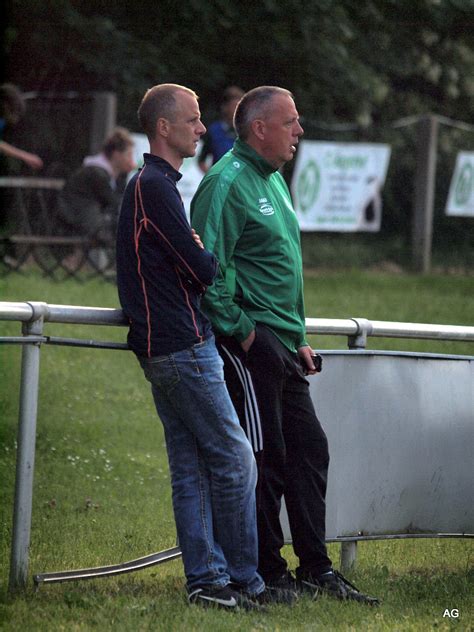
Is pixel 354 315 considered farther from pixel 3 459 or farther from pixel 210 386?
pixel 210 386

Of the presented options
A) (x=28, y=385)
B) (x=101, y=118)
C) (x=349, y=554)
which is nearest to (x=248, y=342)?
(x=28, y=385)

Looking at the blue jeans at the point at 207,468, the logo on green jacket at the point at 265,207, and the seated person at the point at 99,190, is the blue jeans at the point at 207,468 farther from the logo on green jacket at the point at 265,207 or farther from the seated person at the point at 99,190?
the seated person at the point at 99,190

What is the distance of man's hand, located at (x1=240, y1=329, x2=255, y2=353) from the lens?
5117 millimetres

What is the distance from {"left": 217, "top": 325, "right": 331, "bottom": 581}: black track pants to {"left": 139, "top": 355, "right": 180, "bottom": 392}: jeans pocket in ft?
1.21

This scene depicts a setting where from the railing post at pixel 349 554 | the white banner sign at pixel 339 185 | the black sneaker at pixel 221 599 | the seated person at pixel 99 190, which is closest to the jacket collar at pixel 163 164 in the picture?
the black sneaker at pixel 221 599

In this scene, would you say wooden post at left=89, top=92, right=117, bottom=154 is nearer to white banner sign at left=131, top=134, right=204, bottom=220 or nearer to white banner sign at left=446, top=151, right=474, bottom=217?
white banner sign at left=131, top=134, right=204, bottom=220

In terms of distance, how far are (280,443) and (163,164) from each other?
114 cm

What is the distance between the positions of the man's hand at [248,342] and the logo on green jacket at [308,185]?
11.0 meters

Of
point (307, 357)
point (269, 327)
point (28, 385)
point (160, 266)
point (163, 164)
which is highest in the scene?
point (163, 164)

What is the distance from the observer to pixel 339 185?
1642cm

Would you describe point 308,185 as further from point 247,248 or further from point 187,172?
point 247,248

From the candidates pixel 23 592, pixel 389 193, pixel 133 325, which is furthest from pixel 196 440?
pixel 389 193

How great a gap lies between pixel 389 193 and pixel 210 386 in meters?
14.1

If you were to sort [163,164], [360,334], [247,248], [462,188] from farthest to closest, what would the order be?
[462,188], [360,334], [247,248], [163,164]
